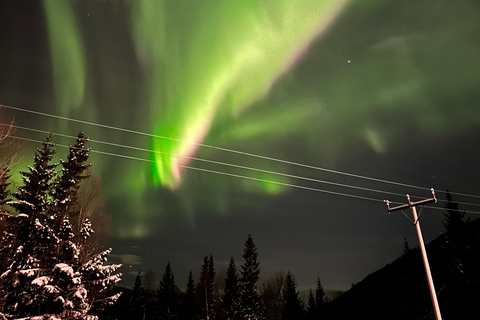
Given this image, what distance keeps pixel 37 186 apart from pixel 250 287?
4310cm

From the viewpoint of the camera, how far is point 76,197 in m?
19.1

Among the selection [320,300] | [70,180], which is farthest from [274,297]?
[70,180]

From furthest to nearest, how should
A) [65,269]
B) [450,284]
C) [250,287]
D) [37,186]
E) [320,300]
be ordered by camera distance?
[320,300]
[250,287]
[450,284]
[37,186]
[65,269]

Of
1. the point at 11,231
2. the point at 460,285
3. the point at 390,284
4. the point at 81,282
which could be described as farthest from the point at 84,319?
the point at 390,284

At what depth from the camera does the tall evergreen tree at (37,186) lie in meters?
18.2

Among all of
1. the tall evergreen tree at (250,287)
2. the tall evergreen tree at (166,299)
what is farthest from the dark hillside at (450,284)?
the tall evergreen tree at (166,299)

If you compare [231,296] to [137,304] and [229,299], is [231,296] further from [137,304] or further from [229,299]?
[137,304]

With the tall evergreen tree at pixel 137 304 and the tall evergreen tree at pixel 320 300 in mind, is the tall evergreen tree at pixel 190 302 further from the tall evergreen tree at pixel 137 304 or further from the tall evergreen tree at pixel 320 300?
the tall evergreen tree at pixel 320 300

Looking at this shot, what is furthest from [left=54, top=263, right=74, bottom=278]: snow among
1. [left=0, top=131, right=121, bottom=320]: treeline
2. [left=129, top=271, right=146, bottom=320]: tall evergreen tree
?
[left=129, top=271, right=146, bottom=320]: tall evergreen tree

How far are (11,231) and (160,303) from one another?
2598 inches

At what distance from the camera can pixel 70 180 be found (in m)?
19.2

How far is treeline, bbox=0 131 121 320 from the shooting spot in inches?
561

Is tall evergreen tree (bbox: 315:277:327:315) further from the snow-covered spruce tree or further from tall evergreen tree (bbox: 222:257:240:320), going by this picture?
the snow-covered spruce tree

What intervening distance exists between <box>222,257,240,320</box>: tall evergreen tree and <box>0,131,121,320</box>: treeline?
38.5 m
